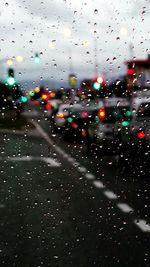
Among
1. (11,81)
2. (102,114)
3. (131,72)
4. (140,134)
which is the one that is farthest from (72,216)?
(102,114)

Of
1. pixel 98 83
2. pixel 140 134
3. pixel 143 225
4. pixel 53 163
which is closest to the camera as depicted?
pixel 98 83

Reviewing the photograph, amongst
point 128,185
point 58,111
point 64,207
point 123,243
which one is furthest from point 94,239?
point 58,111

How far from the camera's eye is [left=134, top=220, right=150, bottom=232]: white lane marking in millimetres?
6822

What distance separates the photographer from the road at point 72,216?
5.50 meters

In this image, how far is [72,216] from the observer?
767 centimetres

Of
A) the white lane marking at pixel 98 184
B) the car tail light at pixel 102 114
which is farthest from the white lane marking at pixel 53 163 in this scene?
the white lane marking at pixel 98 184

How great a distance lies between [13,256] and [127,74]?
1771 mm

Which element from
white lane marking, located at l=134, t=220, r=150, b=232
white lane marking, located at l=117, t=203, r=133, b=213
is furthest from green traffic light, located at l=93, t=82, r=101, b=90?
white lane marking, located at l=117, t=203, r=133, b=213

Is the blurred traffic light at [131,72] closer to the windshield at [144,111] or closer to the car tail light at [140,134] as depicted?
the windshield at [144,111]

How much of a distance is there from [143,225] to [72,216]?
3.11 ft

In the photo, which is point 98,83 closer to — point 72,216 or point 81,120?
point 72,216

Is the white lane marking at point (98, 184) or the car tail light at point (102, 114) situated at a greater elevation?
the car tail light at point (102, 114)

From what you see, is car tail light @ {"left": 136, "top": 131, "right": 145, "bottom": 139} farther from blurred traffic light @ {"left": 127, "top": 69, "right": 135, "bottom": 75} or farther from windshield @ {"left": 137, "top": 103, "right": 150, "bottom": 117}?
blurred traffic light @ {"left": 127, "top": 69, "right": 135, "bottom": 75}

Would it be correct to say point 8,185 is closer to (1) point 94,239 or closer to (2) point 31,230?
(2) point 31,230
